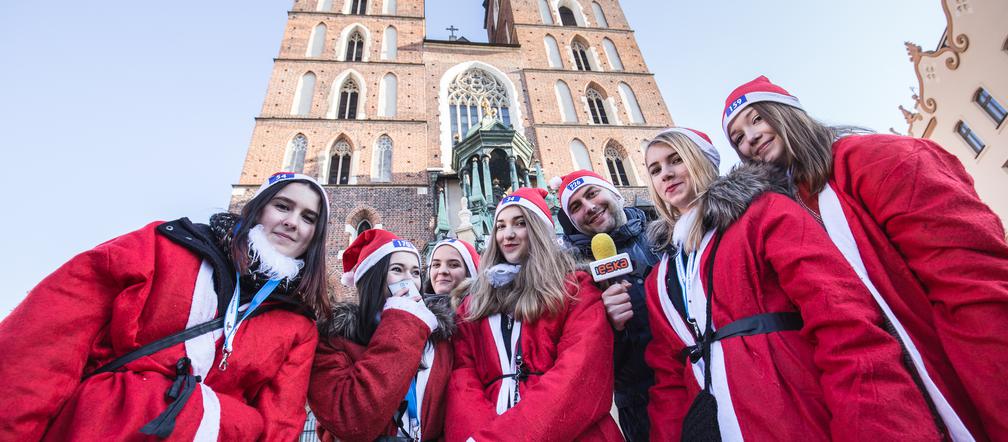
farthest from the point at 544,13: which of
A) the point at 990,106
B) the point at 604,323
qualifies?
the point at 604,323

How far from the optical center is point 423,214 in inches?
492

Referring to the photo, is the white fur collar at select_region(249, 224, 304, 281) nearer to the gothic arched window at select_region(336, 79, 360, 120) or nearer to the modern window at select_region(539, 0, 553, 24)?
the gothic arched window at select_region(336, 79, 360, 120)

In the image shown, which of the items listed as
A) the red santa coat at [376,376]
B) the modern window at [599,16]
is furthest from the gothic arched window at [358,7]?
the red santa coat at [376,376]

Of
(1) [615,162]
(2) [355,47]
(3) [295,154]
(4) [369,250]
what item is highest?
(2) [355,47]

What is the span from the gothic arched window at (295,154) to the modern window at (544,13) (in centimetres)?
1225

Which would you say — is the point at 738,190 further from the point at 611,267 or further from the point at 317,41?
the point at 317,41

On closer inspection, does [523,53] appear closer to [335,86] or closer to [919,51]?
[335,86]

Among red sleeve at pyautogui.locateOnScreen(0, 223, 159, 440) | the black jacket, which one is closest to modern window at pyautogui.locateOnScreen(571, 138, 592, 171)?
the black jacket

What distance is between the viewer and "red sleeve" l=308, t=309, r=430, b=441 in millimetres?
1921

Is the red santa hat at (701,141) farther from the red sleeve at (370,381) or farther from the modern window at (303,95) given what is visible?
the modern window at (303,95)

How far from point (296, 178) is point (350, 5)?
1935cm

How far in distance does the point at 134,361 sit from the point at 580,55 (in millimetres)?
19827

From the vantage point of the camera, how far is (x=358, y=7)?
18703 mm

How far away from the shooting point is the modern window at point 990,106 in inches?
423
